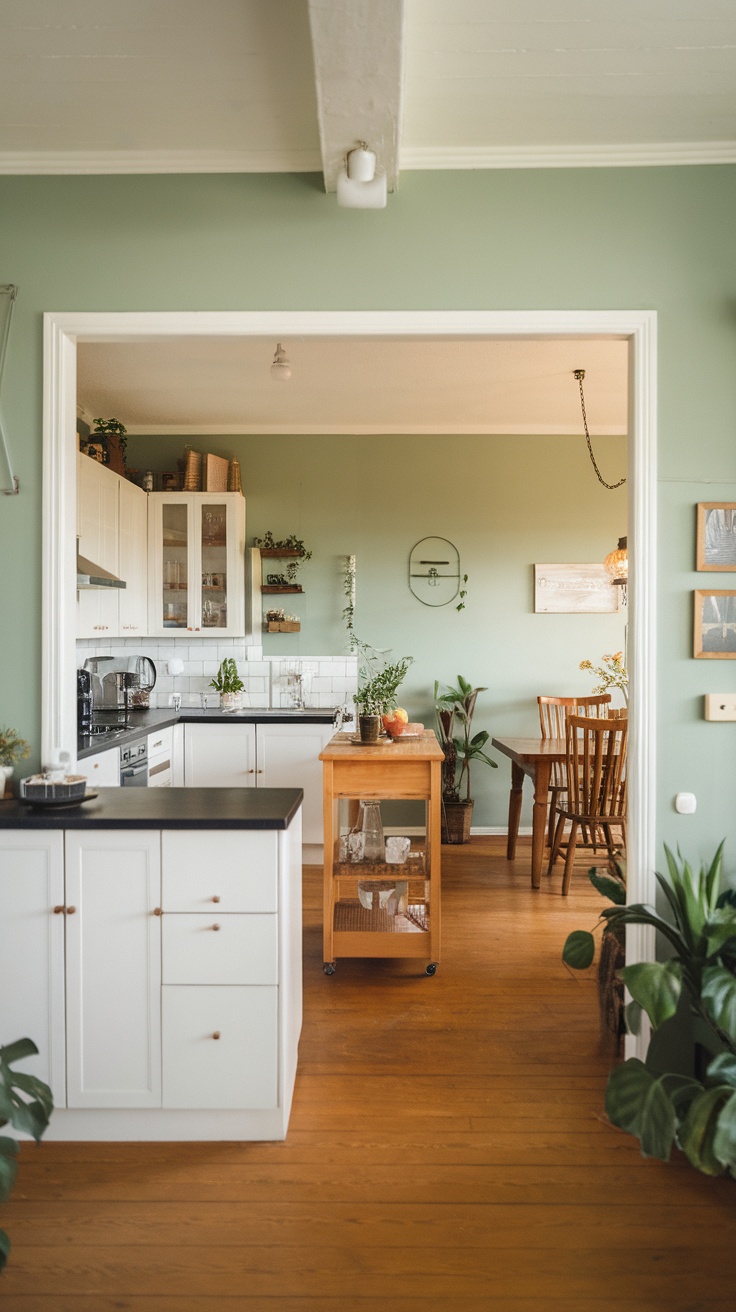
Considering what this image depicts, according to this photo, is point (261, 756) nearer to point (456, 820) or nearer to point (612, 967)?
point (456, 820)

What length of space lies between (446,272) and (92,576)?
2.49 metres

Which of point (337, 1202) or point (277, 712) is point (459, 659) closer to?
point (277, 712)

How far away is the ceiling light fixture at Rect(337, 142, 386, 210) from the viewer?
7.70 ft

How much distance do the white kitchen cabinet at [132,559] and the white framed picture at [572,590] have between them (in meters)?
2.72

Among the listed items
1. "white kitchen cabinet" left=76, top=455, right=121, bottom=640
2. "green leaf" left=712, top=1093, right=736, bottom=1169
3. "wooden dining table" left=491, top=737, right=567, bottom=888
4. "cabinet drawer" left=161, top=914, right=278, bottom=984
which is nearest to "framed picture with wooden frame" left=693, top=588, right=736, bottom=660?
"green leaf" left=712, top=1093, right=736, bottom=1169

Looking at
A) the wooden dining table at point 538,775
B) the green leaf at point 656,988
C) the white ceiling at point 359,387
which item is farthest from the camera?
the wooden dining table at point 538,775

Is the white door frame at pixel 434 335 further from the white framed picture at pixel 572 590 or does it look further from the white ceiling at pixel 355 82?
the white framed picture at pixel 572 590

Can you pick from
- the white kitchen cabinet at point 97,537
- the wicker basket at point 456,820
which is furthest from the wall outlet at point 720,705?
the wicker basket at point 456,820

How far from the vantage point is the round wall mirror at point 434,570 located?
19.4 ft

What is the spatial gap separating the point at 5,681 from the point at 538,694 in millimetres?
4068

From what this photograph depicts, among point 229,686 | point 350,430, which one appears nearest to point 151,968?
point 229,686

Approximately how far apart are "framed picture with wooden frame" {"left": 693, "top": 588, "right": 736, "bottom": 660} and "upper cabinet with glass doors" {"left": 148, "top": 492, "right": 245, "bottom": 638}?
3542 mm

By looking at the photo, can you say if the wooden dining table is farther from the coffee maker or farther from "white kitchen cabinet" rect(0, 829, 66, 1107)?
"white kitchen cabinet" rect(0, 829, 66, 1107)

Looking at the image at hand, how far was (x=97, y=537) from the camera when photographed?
4.55 m
